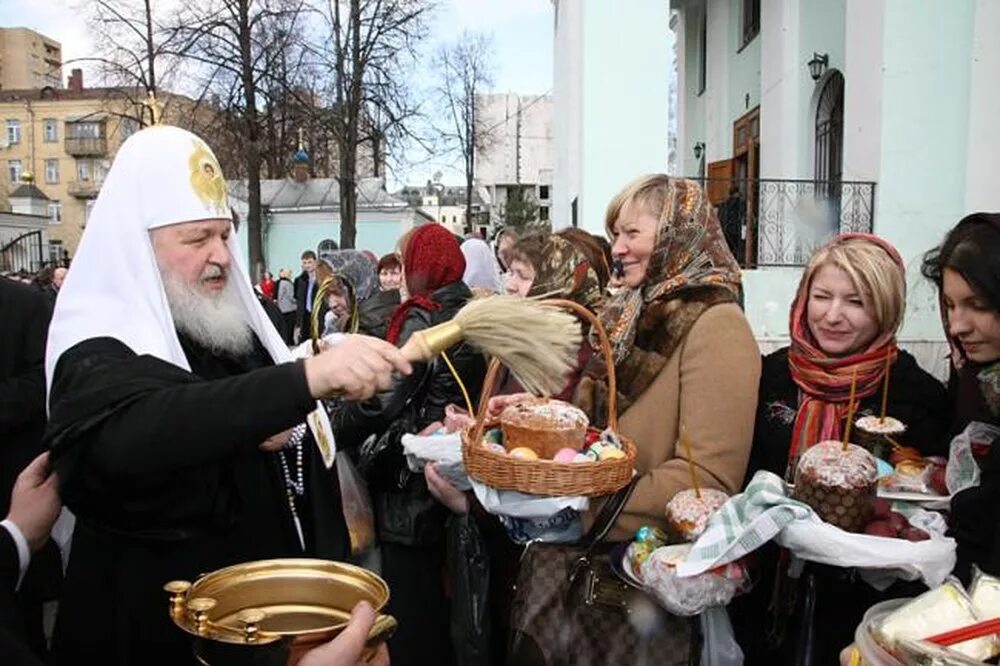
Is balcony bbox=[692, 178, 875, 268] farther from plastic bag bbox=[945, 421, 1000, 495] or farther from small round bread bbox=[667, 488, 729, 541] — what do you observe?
small round bread bbox=[667, 488, 729, 541]

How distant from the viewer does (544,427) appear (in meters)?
2.32

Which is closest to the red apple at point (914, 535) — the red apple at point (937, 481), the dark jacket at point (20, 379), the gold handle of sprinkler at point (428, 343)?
the red apple at point (937, 481)

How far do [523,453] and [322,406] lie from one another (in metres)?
0.76

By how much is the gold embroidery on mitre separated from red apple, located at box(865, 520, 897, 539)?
1.90 m

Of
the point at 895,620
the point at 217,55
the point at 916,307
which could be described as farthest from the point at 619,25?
the point at 217,55

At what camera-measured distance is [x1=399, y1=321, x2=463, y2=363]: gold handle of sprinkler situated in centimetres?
178

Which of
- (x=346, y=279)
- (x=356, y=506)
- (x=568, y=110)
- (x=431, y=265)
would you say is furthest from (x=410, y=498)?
(x=568, y=110)

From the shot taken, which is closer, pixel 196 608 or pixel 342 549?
pixel 196 608

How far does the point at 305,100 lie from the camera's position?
2534 cm

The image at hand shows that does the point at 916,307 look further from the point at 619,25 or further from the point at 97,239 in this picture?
the point at 97,239

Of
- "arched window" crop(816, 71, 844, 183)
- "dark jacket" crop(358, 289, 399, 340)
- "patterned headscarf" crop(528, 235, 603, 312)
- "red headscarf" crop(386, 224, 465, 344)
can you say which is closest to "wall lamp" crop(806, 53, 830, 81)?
"arched window" crop(816, 71, 844, 183)

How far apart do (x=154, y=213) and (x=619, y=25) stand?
9.34 meters

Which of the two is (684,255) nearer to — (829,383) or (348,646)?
(829,383)

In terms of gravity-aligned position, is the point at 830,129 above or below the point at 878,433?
above
